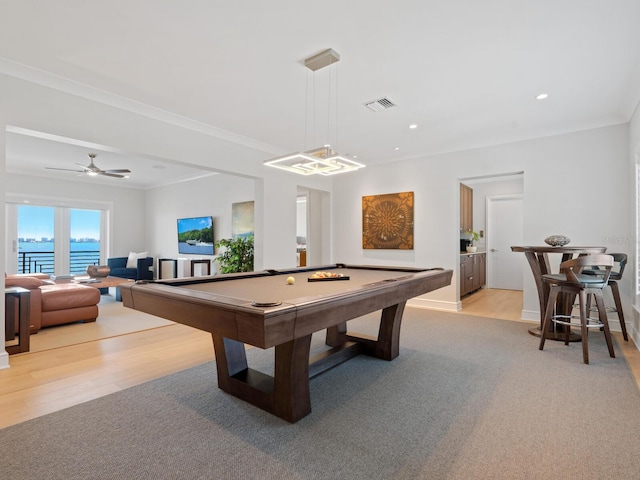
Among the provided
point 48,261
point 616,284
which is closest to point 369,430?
point 616,284

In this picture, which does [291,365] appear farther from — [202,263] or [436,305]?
[202,263]

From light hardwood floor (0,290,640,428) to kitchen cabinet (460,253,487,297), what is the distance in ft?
7.54

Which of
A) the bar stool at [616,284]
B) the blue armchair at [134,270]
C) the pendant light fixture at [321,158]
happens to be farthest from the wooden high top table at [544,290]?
the blue armchair at [134,270]

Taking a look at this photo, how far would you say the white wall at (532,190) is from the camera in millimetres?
3953

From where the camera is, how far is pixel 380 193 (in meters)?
5.86

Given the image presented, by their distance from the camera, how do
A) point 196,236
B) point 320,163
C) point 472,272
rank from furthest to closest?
point 196,236
point 472,272
point 320,163

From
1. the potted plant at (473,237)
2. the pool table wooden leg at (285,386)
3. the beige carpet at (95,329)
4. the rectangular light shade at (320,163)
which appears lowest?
the beige carpet at (95,329)

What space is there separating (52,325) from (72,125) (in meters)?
2.51

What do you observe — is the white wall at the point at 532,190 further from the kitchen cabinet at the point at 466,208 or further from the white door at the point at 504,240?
the white door at the point at 504,240

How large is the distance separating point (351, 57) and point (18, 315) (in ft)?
12.4

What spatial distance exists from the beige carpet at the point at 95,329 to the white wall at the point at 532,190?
3597mm

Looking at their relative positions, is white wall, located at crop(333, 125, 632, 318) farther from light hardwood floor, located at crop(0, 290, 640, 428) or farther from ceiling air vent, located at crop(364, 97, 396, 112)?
ceiling air vent, located at crop(364, 97, 396, 112)

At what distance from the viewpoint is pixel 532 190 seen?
174 inches

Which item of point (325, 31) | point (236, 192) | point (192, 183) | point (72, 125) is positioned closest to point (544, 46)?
point (325, 31)
